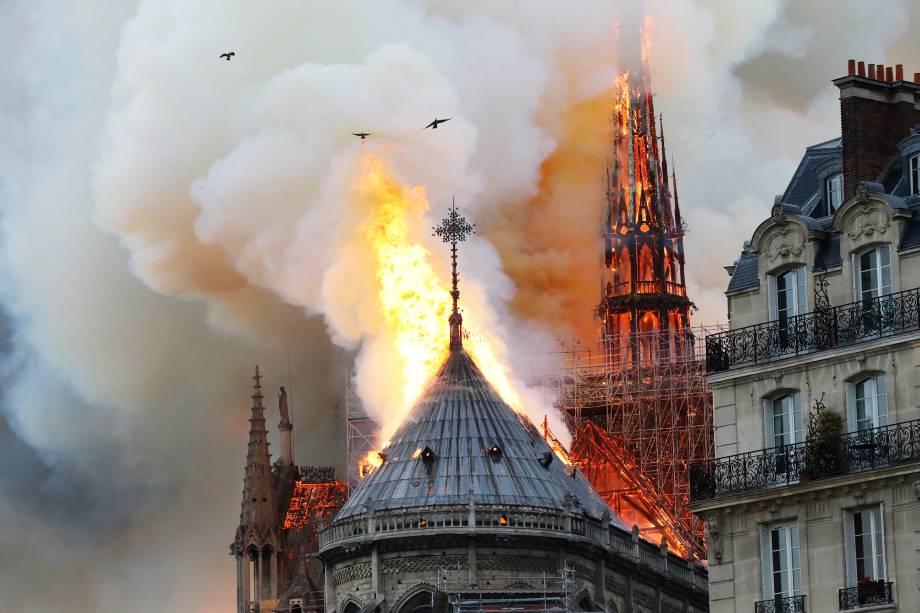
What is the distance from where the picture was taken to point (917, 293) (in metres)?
68.8

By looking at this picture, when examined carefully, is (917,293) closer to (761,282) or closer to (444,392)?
(761,282)

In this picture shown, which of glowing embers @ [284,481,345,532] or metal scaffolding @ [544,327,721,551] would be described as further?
metal scaffolding @ [544,327,721,551]

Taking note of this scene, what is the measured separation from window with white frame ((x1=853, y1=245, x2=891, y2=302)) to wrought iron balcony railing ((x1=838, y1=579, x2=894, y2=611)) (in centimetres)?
666

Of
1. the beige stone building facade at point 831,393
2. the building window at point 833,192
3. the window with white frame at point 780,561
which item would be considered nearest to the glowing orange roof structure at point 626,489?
the building window at point 833,192

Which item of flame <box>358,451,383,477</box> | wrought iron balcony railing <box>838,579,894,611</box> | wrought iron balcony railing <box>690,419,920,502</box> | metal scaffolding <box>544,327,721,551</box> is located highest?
metal scaffolding <box>544,327,721,551</box>

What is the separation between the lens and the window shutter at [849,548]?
68.2 m

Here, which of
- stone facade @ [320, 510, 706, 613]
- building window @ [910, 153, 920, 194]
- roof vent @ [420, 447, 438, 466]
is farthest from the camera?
roof vent @ [420, 447, 438, 466]

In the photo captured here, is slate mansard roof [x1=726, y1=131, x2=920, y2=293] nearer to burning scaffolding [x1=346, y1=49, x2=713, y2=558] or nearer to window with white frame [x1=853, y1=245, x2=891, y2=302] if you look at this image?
window with white frame [x1=853, y1=245, x2=891, y2=302]

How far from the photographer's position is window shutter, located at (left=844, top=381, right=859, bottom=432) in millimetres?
69750

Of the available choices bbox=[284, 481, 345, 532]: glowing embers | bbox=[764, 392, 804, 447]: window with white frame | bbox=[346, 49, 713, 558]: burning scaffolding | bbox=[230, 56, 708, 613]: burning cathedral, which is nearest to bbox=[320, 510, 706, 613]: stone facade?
bbox=[230, 56, 708, 613]: burning cathedral

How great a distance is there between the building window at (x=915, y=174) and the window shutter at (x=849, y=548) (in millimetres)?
7916

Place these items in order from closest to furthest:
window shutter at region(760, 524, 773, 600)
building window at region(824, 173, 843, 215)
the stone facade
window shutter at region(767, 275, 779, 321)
Result: window shutter at region(760, 524, 773, 600) < window shutter at region(767, 275, 779, 321) < building window at region(824, 173, 843, 215) < the stone facade

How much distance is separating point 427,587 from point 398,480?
4596 mm

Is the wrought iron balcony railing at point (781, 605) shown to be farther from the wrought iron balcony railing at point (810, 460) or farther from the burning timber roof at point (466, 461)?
the burning timber roof at point (466, 461)
